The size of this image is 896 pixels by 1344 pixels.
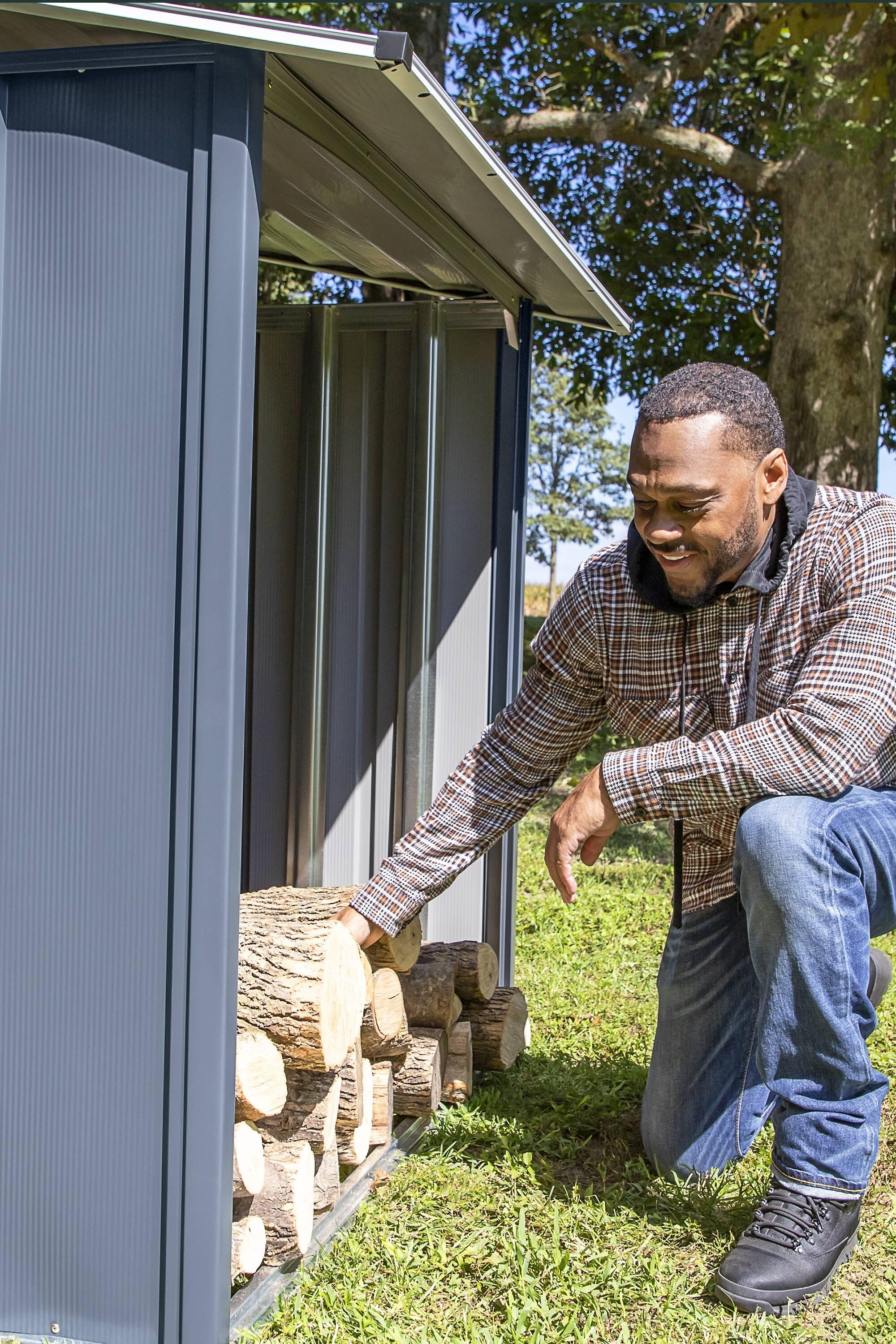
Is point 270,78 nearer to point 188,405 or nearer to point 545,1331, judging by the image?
point 188,405

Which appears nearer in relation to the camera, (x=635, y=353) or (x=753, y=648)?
(x=753, y=648)

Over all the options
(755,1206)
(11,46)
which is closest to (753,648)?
(755,1206)

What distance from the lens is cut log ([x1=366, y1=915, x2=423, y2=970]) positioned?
301 cm

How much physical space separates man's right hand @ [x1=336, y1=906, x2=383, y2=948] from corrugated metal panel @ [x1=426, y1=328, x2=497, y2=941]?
1.15 m

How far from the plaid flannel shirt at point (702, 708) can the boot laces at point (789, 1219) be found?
72 centimetres

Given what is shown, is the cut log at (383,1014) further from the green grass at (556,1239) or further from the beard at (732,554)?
the beard at (732,554)

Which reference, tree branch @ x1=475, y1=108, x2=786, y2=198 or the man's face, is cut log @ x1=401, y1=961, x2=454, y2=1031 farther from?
tree branch @ x1=475, y1=108, x2=786, y2=198

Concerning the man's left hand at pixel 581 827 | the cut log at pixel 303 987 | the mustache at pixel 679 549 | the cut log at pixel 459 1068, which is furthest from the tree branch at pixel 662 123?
the cut log at pixel 303 987

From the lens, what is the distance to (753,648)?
2.69 metres

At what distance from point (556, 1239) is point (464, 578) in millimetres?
2087

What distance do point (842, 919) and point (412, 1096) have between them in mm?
1318

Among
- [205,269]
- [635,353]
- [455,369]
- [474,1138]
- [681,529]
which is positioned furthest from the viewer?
[635,353]

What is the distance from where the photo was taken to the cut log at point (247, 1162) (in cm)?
236

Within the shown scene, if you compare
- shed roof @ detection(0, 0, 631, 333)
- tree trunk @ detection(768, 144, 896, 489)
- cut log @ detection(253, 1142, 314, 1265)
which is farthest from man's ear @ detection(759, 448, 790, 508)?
tree trunk @ detection(768, 144, 896, 489)
